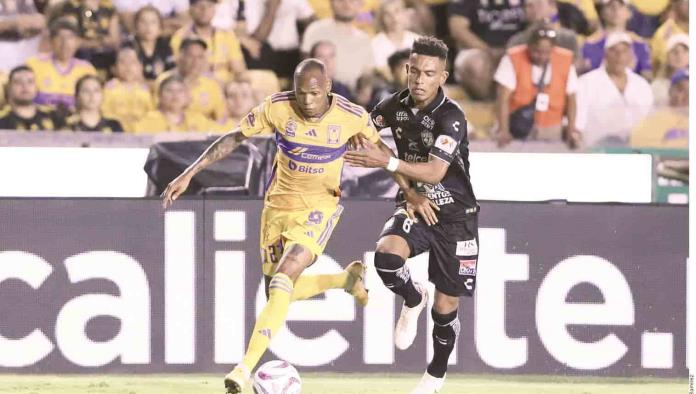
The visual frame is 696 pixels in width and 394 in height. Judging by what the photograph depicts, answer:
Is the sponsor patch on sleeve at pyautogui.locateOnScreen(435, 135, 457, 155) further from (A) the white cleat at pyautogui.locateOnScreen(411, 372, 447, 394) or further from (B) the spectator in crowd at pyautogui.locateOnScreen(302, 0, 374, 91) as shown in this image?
(B) the spectator in crowd at pyautogui.locateOnScreen(302, 0, 374, 91)

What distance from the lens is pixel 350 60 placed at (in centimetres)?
1089

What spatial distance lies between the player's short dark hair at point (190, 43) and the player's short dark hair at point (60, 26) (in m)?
0.99

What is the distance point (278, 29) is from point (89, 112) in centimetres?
200

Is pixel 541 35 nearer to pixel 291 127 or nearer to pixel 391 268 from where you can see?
pixel 391 268

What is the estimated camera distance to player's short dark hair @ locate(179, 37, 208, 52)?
35.2 feet

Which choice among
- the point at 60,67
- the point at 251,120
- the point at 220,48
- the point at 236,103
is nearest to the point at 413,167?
the point at 251,120

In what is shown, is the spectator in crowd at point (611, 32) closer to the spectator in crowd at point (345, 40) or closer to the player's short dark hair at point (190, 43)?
the spectator in crowd at point (345, 40)

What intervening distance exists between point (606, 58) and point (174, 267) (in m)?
5.10

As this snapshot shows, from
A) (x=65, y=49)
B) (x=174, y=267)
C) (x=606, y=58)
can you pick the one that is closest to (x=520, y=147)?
(x=606, y=58)

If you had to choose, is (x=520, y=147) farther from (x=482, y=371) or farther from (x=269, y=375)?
(x=269, y=375)

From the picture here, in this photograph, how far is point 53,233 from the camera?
8359 millimetres

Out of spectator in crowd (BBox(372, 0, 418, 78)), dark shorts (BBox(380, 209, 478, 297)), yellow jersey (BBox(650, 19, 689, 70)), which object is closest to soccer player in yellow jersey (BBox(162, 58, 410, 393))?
dark shorts (BBox(380, 209, 478, 297))

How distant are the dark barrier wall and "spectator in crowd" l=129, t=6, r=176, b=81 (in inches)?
102

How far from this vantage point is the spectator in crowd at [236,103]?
417 inches
